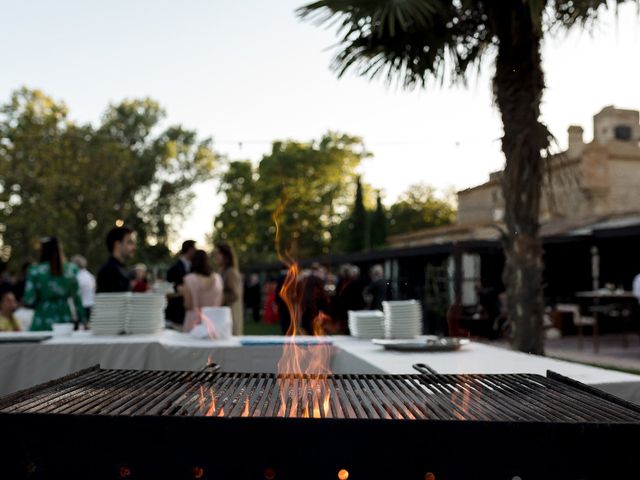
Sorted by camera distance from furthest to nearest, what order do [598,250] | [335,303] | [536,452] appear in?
[598,250]
[335,303]
[536,452]

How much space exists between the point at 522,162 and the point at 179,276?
151 inches

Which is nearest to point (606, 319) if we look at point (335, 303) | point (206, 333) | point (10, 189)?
point (335, 303)

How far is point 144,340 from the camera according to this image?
3.97 m

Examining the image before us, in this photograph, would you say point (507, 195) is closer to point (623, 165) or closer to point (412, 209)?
point (623, 165)

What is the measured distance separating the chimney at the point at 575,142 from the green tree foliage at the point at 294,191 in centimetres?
1040

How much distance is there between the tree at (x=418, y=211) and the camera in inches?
2196

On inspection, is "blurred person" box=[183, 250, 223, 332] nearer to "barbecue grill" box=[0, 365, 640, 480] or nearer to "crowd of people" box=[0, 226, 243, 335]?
"crowd of people" box=[0, 226, 243, 335]

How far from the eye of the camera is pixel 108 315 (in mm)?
4262

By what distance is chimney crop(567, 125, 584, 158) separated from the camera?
2794 centimetres

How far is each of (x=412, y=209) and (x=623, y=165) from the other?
2957cm

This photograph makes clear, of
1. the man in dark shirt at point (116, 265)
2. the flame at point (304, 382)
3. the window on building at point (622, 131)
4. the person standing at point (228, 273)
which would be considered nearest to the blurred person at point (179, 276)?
the person standing at point (228, 273)

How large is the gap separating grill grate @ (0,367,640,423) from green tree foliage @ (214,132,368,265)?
30.8 m

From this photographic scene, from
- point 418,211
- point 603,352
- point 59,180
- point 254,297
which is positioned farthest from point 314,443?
point 418,211

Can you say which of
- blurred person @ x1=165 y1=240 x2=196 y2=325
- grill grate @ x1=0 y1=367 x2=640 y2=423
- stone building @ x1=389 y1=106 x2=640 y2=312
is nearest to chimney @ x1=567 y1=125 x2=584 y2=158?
stone building @ x1=389 y1=106 x2=640 y2=312
